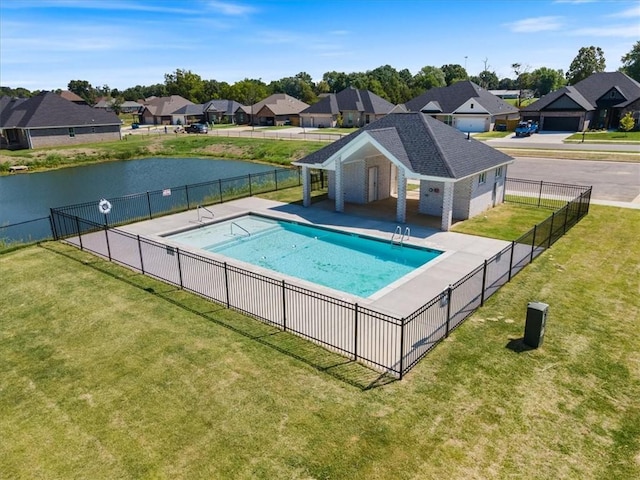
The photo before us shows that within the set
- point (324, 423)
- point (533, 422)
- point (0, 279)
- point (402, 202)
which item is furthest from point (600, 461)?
point (0, 279)

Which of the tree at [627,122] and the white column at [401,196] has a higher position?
the tree at [627,122]

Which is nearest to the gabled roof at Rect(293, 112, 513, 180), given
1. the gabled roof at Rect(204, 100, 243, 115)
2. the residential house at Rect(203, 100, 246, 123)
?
the residential house at Rect(203, 100, 246, 123)

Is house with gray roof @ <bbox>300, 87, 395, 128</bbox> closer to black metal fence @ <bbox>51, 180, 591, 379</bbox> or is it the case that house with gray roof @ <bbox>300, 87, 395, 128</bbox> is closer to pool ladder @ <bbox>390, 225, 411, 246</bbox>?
pool ladder @ <bbox>390, 225, 411, 246</bbox>

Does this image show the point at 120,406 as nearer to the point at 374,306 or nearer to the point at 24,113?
the point at 374,306

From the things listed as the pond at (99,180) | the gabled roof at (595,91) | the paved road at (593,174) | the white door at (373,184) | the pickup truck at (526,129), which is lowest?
the pond at (99,180)

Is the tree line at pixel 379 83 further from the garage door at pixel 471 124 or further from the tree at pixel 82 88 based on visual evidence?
the garage door at pixel 471 124

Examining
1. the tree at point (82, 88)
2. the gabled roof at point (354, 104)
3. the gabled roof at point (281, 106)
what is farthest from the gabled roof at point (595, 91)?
the tree at point (82, 88)

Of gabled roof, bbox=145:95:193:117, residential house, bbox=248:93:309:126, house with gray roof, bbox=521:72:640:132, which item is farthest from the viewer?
gabled roof, bbox=145:95:193:117
